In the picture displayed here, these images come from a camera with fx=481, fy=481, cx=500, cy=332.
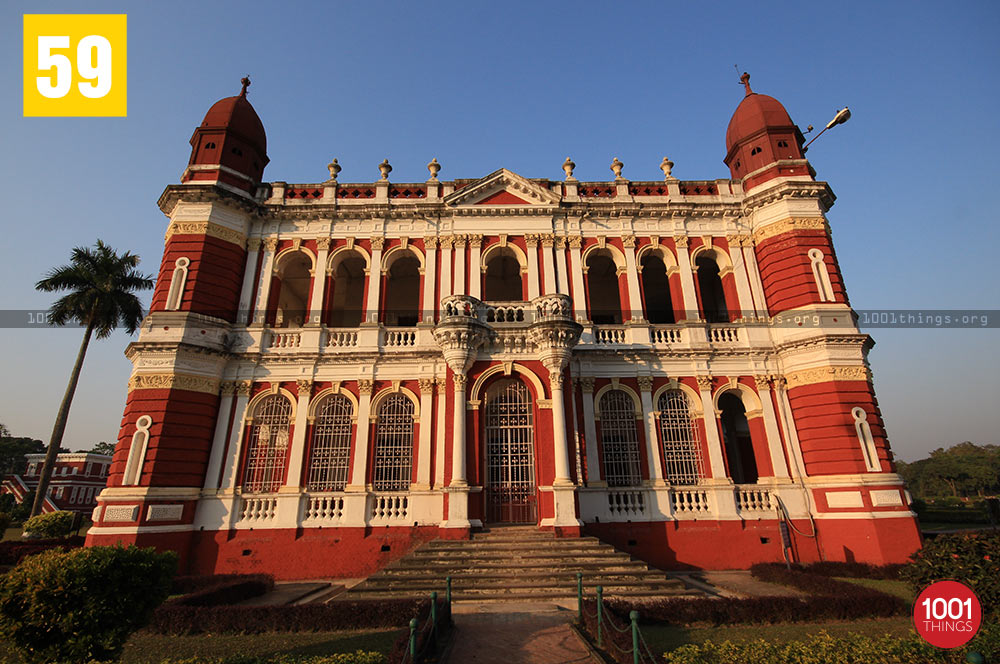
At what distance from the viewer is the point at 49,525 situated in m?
23.4

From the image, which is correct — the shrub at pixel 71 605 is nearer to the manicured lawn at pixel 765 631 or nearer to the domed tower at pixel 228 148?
the manicured lawn at pixel 765 631

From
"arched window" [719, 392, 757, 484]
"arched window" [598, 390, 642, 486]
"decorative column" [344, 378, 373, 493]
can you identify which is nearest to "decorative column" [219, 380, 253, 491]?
"decorative column" [344, 378, 373, 493]

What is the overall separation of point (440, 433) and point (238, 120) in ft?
52.4

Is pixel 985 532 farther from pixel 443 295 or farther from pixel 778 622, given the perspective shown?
pixel 443 295

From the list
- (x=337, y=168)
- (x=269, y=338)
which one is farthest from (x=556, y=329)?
(x=337, y=168)

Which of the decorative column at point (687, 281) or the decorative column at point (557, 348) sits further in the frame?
the decorative column at point (687, 281)

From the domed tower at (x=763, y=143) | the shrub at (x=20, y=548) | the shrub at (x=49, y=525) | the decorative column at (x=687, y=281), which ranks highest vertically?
the domed tower at (x=763, y=143)

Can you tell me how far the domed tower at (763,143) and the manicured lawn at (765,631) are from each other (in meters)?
16.4

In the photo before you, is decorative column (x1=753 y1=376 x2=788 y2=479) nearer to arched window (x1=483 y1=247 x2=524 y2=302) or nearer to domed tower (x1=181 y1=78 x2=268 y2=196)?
arched window (x1=483 y1=247 x2=524 y2=302)

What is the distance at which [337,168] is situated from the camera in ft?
70.0

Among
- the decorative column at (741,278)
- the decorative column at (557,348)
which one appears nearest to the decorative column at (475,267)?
the decorative column at (557,348)

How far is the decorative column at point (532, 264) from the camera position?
19.2 m

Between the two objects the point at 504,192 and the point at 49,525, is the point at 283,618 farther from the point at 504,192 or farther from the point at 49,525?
the point at 49,525

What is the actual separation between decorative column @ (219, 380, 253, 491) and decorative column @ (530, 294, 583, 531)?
10.9m
